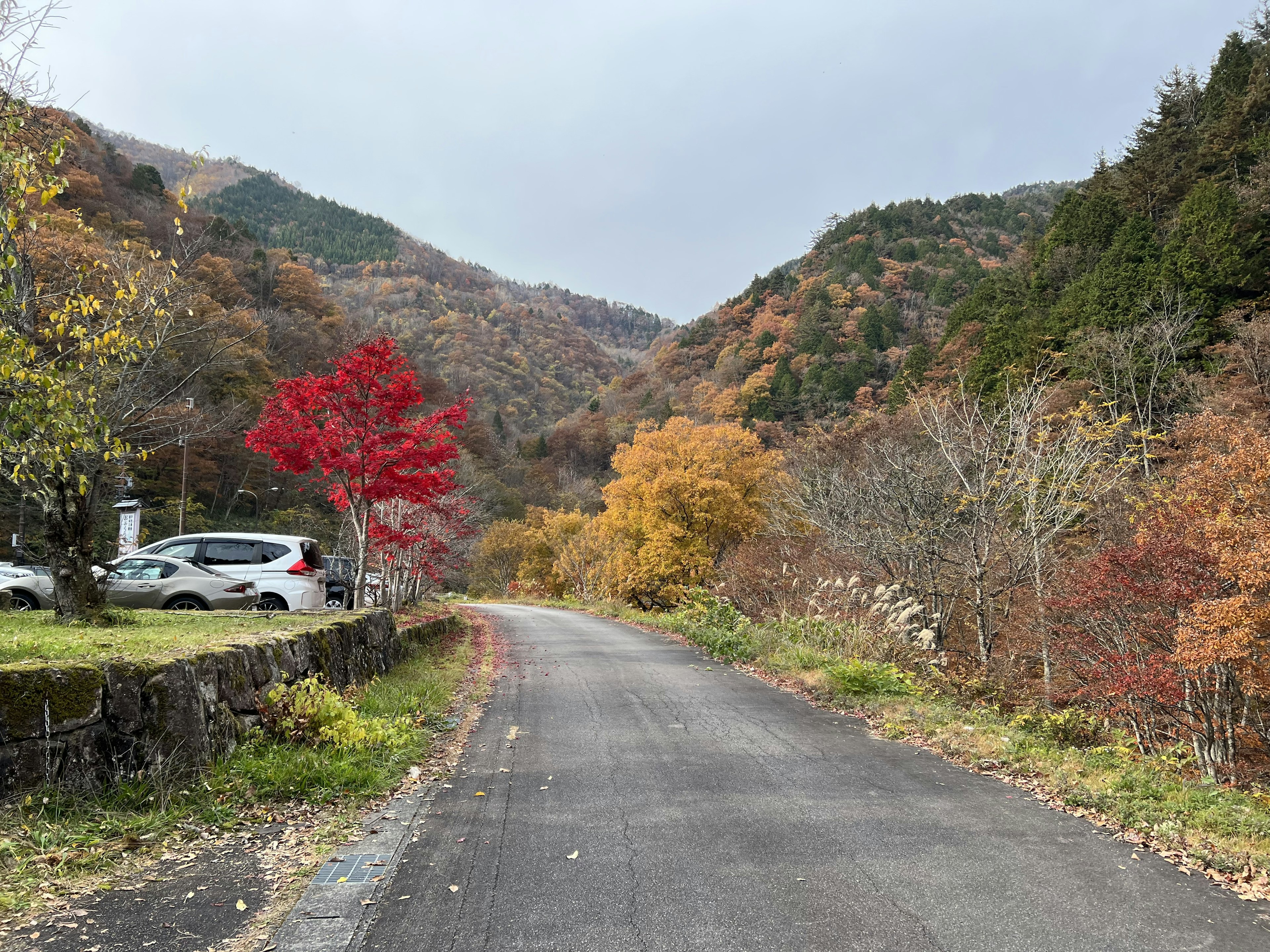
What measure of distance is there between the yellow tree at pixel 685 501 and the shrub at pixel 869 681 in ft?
48.4

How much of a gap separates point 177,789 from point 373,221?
119248mm

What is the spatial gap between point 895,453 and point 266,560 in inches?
522

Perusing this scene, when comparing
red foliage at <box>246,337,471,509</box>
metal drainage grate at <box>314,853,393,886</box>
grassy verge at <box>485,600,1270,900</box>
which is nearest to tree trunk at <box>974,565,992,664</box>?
grassy verge at <box>485,600,1270,900</box>

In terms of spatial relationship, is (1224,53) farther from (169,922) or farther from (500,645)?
(169,922)

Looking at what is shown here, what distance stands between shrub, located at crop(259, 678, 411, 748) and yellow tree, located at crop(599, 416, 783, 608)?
1861 centimetres

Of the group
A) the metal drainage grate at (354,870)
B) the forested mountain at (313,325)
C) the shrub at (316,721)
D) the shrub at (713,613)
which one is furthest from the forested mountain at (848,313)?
the metal drainage grate at (354,870)

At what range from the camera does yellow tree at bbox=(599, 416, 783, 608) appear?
24.7 m

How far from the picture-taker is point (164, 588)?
11.3m

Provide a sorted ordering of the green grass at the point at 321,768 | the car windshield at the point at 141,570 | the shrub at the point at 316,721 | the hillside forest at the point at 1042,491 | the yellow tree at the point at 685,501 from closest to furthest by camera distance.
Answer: the green grass at the point at 321,768 → the shrub at the point at 316,721 → the hillside forest at the point at 1042,491 → the car windshield at the point at 141,570 → the yellow tree at the point at 685,501

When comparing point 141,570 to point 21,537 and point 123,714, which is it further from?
point 21,537

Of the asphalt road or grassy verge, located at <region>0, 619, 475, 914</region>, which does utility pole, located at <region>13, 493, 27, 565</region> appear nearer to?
grassy verge, located at <region>0, 619, 475, 914</region>

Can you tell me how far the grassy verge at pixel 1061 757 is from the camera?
13.6 feet

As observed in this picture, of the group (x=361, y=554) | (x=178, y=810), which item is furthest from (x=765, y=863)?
(x=361, y=554)

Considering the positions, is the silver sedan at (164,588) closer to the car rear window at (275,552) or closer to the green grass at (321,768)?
the car rear window at (275,552)
